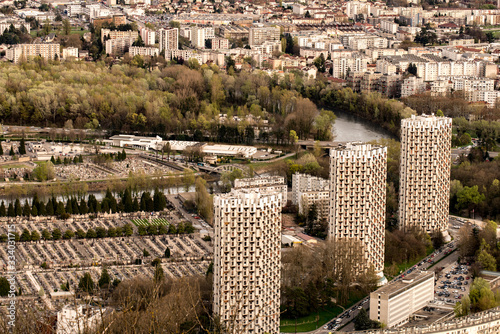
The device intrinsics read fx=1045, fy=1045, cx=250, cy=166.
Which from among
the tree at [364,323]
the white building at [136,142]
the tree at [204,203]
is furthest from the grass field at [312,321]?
the white building at [136,142]

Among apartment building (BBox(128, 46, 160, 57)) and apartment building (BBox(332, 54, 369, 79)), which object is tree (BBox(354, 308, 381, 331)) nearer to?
apartment building (BBox(332, 54, 369, 79))

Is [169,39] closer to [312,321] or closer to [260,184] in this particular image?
[260,184]

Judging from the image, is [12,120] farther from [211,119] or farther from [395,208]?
[395,208]

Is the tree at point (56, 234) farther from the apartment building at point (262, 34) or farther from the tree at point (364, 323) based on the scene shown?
the apartment building at point (262, 34)

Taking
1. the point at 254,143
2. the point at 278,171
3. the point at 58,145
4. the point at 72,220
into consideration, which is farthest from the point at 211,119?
the point at 72,220

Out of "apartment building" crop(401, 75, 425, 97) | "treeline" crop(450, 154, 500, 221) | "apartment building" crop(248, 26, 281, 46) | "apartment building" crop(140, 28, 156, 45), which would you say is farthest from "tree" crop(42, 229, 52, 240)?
"apartment building" crop(248, 26, 281, 46)
